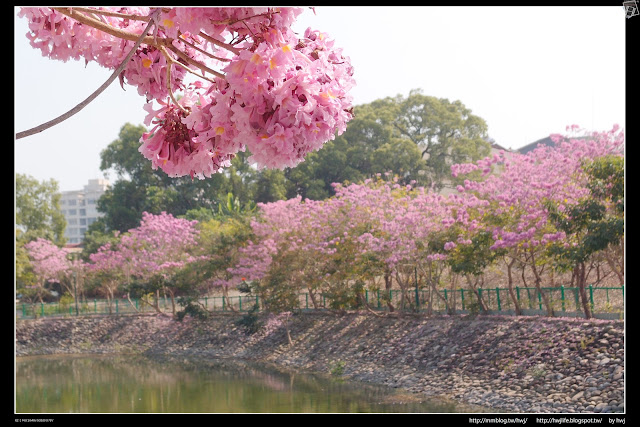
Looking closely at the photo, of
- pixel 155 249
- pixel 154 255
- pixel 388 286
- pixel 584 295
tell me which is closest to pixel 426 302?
pixel 388 286

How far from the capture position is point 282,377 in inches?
559

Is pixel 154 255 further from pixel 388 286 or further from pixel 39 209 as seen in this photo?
pixel 39 209

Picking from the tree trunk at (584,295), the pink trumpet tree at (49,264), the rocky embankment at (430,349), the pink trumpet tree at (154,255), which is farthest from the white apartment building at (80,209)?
the tree trunk at (584,295)

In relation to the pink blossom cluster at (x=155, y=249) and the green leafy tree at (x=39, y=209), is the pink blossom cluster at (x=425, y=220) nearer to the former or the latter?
the pink blossom cluster at (x=155, y=249)

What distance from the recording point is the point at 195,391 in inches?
522

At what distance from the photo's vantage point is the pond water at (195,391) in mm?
11195

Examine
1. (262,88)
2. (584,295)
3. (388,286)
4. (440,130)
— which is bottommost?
(584,295)

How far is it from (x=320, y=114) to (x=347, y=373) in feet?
40.6
